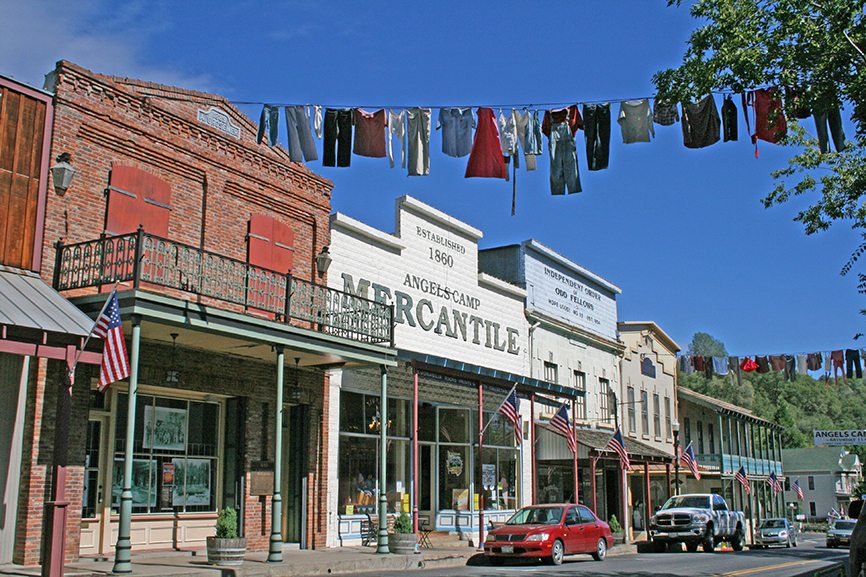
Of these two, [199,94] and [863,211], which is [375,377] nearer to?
[199,94]

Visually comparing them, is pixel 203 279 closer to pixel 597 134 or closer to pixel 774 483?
pixel 597 134

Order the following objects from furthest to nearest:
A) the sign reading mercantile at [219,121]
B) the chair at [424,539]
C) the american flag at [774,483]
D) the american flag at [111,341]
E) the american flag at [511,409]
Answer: the american flag at [774,483]
the american flag at [511,409]
the chair at [424,539]
the sign reading mercantile at [219,121]
the american flag at [111,341]

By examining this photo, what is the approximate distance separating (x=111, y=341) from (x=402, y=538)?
26.0ft

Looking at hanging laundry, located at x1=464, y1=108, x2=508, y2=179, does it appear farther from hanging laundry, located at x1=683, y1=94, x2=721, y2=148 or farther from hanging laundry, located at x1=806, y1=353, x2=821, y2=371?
hanging laundry, located at x1=806, y1=353, x2=821, y2=371

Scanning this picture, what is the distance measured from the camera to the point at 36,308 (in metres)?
13.6

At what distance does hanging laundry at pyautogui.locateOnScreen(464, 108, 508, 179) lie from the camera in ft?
57.6

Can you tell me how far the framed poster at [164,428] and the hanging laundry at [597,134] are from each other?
30.5ft

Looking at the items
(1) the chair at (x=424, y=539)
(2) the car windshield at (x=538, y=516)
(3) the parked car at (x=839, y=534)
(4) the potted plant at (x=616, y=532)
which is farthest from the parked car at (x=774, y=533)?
(2) the car windshield at (x=538, y=516)

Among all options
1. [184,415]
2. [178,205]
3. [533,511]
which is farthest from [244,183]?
[533,511]

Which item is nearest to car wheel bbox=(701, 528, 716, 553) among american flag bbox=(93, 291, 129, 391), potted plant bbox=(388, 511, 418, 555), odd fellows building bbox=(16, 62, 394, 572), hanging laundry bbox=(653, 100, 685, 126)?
potted plant bbox=(388, 511, 418, 555)

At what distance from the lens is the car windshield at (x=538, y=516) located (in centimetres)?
2084

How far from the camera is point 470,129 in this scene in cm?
1762

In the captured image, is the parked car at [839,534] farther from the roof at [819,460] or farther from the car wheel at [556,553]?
the roof at [819,460]


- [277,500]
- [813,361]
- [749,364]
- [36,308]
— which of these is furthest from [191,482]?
[749,364]
